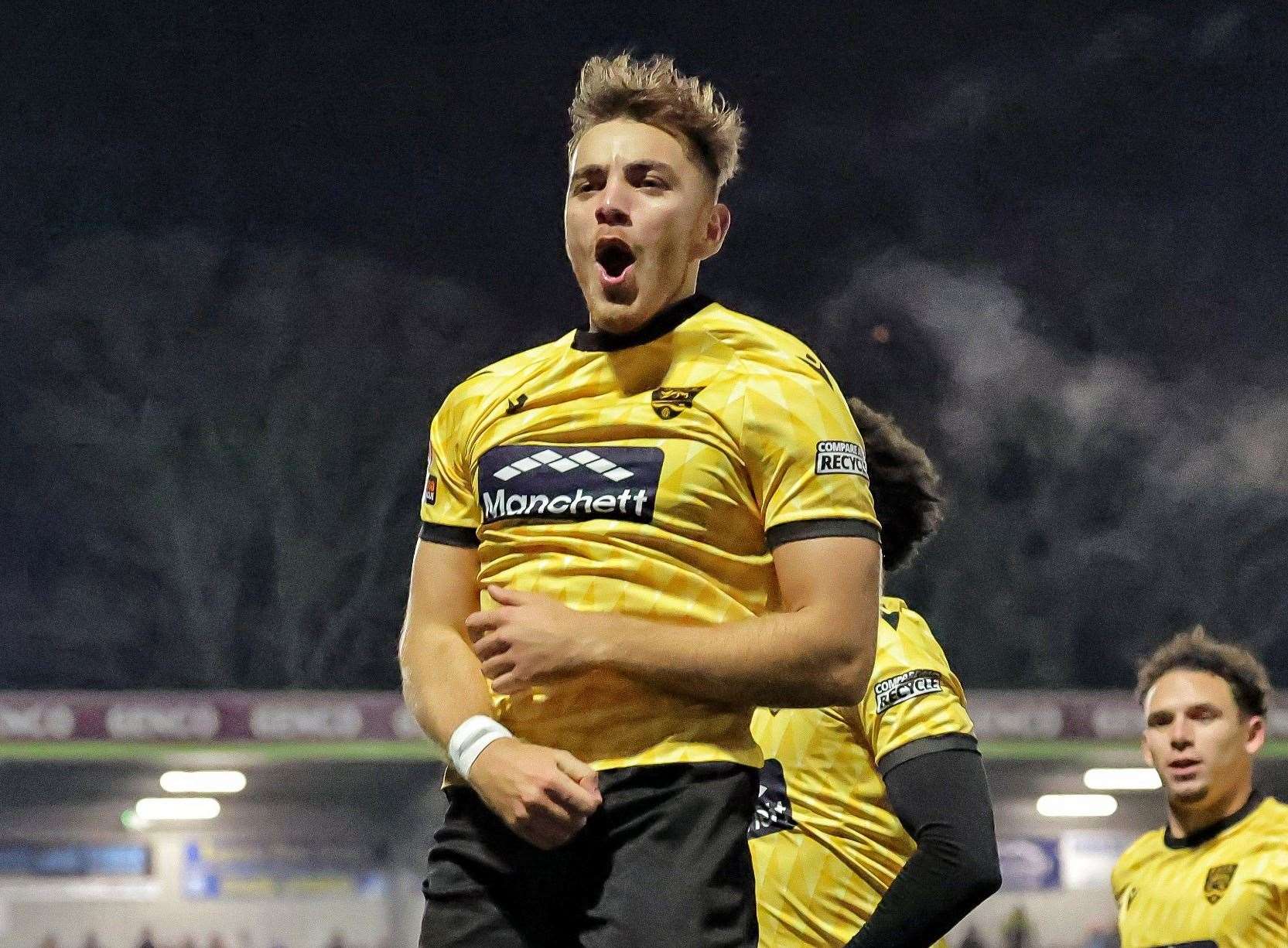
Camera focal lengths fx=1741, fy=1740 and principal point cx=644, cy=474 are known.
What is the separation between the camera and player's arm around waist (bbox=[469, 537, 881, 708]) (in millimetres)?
2545

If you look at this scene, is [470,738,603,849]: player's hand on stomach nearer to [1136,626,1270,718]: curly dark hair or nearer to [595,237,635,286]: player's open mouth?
[595,237,635,286]: player's open mouth

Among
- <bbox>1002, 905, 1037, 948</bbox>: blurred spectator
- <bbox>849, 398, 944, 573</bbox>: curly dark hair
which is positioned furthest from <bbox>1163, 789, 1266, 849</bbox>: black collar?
<bbox>1002, 905, 1037, 948</bbox>: blurred spectator

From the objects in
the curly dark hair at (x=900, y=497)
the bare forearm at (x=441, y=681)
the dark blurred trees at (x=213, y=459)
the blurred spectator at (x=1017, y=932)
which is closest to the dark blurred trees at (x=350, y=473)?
the dark blurred trees at (x=213, y=459)

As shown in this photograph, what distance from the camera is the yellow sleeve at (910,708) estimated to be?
12.1ft

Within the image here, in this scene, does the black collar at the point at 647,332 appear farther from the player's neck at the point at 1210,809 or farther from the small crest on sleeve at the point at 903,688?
the player's neck at the point at 1210,809

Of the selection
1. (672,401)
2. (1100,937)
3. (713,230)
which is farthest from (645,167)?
(1100,937)

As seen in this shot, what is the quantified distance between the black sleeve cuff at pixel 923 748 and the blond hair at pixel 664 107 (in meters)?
1.31

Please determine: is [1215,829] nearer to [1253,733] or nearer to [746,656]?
[1253,733]

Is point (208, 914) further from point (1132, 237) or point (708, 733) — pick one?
point (1132, 237)

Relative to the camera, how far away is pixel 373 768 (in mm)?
18453

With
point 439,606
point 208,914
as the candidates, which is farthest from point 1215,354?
point 439,606

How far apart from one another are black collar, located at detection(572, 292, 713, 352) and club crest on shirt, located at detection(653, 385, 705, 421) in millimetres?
137

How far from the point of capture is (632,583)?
266cm

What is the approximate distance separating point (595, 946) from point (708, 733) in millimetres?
357
